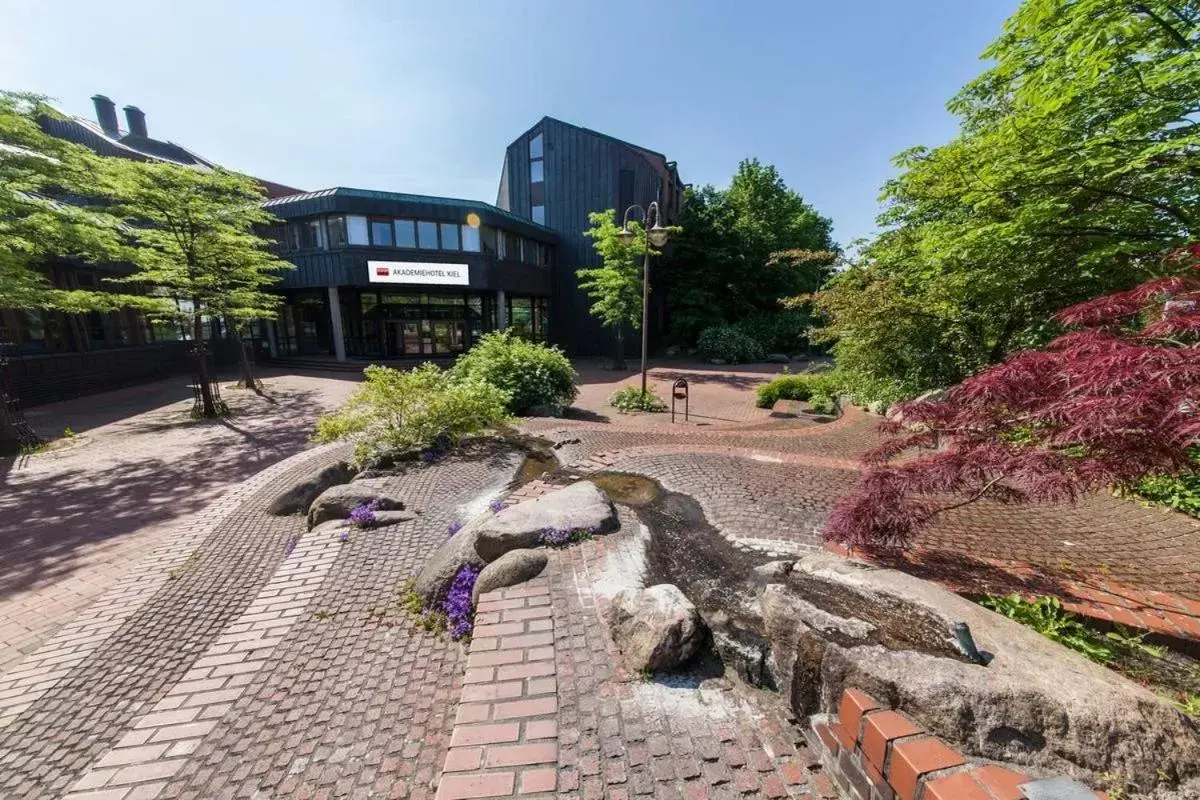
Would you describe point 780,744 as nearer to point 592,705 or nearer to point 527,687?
point 592,705

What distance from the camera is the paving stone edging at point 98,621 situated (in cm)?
279

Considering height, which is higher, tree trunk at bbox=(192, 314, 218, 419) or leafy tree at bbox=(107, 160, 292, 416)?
leafy tree at bbox=(107, 160, 292, 416)

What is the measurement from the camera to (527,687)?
219 cm

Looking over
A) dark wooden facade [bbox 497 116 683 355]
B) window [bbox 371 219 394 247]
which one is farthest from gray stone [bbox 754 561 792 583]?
dark wooden facade [bbox 497 116 683 355]

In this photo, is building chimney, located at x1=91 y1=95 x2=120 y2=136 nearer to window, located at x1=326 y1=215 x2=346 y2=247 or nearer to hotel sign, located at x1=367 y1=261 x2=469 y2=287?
window, located at x1=326 y1=215 x2=346 y2=247

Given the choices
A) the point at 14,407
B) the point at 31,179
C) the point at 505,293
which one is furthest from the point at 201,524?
the point at 505,293

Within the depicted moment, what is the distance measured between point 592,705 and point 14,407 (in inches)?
550

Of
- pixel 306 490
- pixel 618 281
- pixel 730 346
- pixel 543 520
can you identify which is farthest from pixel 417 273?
pixel 543 520

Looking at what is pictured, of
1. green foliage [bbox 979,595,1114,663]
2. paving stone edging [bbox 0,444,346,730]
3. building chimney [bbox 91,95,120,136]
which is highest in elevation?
building chimney [bbox 91,95,120,136]

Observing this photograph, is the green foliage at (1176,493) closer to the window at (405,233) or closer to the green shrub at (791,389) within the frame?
the green shrub at (791,389)

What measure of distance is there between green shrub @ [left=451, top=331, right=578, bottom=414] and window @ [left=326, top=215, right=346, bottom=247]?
11.1 meters

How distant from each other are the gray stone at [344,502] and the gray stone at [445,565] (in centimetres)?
131

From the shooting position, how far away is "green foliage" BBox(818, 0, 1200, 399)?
4191 millimetres

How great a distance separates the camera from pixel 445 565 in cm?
343
